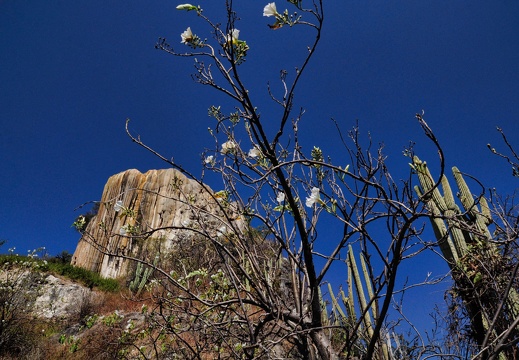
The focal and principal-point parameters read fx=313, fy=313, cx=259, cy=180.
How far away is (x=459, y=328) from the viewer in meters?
5.45

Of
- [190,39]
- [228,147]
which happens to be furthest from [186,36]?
[228,147]

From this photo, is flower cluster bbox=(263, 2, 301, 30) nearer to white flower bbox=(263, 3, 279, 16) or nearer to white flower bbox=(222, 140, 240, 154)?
white flower bbox=(263, 3, 279, 16)

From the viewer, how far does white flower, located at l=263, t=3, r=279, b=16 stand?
1.51 meters

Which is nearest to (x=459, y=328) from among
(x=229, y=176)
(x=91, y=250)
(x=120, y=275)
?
(x=229, y=176)

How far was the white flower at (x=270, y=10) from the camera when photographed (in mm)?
1507

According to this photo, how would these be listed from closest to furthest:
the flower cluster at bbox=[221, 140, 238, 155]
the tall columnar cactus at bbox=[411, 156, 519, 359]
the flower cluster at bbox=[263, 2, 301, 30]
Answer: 1. the flower cluster at bbox=[263, 2, 301, 30]
2. the flower cluster at bbox=[221, 140, 238, 155]
3. the tall columnar cactus at bbox=[411, 156, 519, 359]

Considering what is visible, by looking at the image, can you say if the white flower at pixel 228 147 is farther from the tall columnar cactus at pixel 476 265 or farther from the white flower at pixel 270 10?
the tall columnar cactus at pixel 476 265

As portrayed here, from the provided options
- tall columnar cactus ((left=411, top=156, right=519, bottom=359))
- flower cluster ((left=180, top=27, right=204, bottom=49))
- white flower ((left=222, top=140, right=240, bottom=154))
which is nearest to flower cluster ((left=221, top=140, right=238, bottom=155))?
white flower ((left=222, top=140, right=240, bottom=154))

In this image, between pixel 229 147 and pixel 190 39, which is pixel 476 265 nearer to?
pixel 229 147

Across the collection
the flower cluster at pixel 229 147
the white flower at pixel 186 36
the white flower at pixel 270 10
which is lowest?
the flower cluster at pixel 229 147

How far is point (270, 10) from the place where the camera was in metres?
1.54

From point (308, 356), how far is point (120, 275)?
18201 millimetres

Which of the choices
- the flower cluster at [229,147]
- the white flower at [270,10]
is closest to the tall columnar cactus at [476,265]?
the flower cluster at [229,147]

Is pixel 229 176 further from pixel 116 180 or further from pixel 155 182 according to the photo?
pixel 116 180
